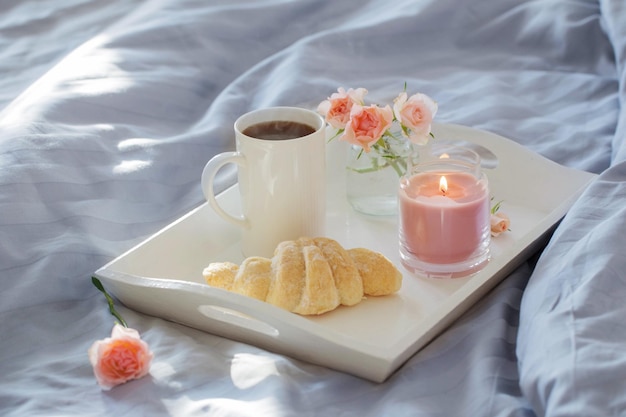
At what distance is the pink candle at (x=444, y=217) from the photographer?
107 cm

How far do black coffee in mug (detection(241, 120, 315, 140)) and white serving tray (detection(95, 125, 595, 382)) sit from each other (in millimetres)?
138

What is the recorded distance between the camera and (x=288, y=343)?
3.10 ft

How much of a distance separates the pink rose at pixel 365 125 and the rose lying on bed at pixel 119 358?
1.23 feet

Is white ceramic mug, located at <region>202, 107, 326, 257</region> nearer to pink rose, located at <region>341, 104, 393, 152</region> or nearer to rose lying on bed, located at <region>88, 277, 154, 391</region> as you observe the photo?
pink rose, located at <region>341, 104, 393, 152</region>

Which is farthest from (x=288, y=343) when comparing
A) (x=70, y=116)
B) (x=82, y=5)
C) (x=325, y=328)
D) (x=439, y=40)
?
(x=82, y=5)

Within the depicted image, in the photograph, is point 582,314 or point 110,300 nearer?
point 582,314

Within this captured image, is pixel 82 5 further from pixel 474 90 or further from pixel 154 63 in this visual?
pixel 474 90

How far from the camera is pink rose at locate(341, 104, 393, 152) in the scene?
Result: 1131 millimetres

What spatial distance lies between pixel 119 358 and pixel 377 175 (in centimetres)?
48

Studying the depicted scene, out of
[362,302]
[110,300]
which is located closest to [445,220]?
[362,302]

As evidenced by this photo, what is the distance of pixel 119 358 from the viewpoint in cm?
90

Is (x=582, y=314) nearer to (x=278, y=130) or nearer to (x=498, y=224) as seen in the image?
(x=498, y=224)

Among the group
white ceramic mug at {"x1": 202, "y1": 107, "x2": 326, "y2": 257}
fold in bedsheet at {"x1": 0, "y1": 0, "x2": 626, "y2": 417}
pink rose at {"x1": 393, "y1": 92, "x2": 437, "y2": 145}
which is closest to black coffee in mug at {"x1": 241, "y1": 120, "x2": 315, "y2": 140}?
white ceramic mug at {"x1": 202, "y1": 107, "x2": 326, "y2": 257}

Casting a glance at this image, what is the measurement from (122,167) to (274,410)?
0.57 metres
